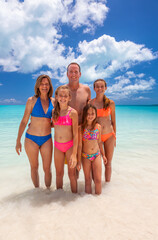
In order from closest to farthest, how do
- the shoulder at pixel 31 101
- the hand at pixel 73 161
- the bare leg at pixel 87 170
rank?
1. the hand at pixel 73 161
2. the bare leg at pixel 87 170
3. the shoulder at pixel 31 101

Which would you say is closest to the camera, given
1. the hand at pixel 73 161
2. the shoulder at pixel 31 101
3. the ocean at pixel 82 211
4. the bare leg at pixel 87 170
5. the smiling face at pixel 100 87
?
the ocean at pixel 82 211

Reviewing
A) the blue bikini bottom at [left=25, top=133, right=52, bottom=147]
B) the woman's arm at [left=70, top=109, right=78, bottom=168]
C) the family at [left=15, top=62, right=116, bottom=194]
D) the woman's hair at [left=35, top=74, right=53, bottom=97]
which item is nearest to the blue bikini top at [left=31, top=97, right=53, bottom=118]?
the family at [left=15, top=62, right=116, bottom=194]

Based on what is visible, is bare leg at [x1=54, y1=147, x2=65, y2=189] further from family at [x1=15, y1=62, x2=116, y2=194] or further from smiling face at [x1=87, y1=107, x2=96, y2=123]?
smiling face at [x1=87, y1=107, x2=96, y2=123]

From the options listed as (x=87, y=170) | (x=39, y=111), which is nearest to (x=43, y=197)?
(x=87, y=170)

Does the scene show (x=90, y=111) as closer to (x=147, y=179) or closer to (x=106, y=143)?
(x=106, y=143)

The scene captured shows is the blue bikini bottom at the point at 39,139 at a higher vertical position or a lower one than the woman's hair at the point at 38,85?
lower

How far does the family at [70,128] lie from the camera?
9.64 feet

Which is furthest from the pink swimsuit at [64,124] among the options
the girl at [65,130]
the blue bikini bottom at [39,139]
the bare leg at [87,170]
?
the bare leg at [87,170]

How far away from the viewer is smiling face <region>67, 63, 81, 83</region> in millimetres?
3451

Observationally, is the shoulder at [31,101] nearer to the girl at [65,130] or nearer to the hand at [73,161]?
the girl at [65,130]

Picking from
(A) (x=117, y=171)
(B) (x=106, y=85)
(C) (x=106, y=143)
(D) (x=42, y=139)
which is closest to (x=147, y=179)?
(A) (x=117, y=171)

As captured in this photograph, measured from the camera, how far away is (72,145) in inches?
117

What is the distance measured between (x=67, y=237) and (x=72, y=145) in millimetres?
1425

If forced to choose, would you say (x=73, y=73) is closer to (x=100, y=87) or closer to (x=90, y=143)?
(x=100, y=87)
